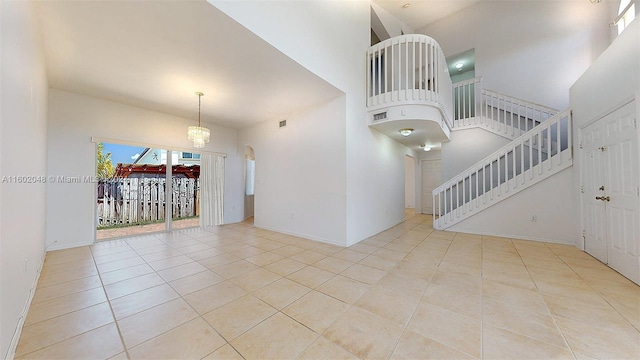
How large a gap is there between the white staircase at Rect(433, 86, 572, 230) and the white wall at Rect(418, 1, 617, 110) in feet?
2.66

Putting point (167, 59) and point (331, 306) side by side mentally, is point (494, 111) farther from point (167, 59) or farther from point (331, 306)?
point (167, 59)

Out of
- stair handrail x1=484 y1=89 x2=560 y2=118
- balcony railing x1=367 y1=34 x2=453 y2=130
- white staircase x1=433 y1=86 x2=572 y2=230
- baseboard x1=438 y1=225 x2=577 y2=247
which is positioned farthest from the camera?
stair handrail x1=484 y1=89 x2=560 y2=118

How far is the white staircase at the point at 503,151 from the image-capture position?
426 cm

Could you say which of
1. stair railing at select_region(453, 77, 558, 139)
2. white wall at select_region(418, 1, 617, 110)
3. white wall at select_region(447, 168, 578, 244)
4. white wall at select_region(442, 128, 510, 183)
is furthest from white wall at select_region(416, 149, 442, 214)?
white wall at select_region(447, 168, 578, 244)

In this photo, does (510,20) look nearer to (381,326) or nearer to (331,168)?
(331,168)

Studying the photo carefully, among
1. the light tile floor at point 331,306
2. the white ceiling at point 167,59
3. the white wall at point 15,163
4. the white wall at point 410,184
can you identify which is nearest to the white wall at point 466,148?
the light tile floor at point 331,306

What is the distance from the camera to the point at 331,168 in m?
4.02

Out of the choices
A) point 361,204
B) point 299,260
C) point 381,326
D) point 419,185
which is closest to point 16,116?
point 299,260

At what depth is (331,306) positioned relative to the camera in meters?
1.96

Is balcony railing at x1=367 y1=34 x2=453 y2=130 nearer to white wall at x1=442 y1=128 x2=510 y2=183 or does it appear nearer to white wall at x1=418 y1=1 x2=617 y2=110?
white wall at x1=442 y1=128 x2=510 y2=183

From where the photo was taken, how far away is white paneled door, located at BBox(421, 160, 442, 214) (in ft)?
25.9

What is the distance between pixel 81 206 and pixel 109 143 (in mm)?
1301

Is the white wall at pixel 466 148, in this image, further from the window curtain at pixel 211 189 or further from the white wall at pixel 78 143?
the white wall at pixel 78 143

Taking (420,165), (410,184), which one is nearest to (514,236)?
(420,165)
